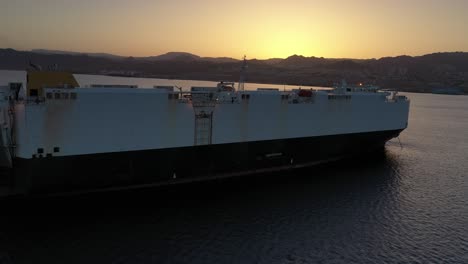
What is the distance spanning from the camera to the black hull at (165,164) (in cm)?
1906

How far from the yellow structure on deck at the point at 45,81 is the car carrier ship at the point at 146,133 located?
5 cm

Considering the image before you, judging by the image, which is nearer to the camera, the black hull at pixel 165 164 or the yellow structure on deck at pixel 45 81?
the black hull at pixel 165 164

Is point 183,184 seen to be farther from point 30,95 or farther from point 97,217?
point 30,95

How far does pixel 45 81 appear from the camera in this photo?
68.3ft

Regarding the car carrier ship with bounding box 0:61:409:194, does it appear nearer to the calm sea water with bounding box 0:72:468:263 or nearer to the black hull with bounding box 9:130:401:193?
the black hull with bounding box 9:130:401:193

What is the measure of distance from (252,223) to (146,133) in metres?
8.00

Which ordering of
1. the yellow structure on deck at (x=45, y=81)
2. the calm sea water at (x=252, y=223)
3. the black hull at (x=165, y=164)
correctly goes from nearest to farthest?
the calm sea water at (x=252, y=223), the black hull at (x=165, y=164), the yellow structure on deck at (x=45, y=81)

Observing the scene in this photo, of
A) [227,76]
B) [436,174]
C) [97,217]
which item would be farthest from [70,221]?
[227,76]

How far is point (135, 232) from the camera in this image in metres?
16.4

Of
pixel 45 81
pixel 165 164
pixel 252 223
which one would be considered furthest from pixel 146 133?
pixel 252 223

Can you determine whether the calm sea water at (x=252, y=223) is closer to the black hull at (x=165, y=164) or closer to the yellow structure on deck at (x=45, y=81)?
the black hull at (x=165, y=164)

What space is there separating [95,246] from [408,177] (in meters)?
22.5

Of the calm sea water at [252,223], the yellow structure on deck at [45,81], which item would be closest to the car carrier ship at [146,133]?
the yellow structure on deck at [45,81]

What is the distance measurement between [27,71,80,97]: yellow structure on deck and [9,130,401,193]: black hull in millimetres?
3718
